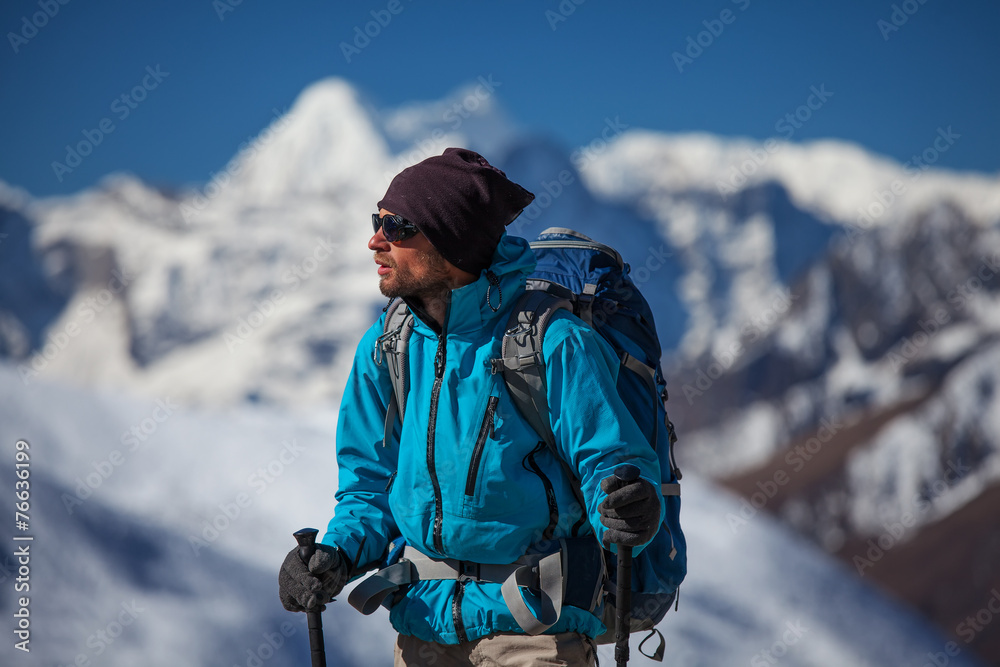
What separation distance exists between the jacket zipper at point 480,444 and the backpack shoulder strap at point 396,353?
0.29 meters

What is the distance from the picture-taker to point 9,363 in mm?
7066

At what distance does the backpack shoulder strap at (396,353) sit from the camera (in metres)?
2.80

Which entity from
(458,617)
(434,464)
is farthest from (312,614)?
(434,464)

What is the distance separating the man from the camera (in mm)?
2572

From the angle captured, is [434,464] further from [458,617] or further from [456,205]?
[456,205]

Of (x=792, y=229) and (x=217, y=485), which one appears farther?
(x=792, y=229)

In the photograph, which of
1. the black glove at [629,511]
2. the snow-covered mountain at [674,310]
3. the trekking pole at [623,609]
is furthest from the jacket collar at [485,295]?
the snow-covered mountain at [674,310]

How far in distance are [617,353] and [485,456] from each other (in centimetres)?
54

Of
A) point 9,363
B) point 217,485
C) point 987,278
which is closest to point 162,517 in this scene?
point 217,485

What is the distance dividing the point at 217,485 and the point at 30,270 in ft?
189

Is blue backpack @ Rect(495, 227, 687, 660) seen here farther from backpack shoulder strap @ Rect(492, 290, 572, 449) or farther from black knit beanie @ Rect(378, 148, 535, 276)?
black knit beanie @ Rect(378, 148, 535, 276)

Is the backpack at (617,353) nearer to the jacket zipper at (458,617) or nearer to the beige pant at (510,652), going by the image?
the beige pant at (510,652)

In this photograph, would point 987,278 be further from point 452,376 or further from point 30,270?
point 452,376

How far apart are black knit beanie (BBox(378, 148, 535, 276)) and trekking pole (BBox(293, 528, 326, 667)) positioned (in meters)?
0.81
